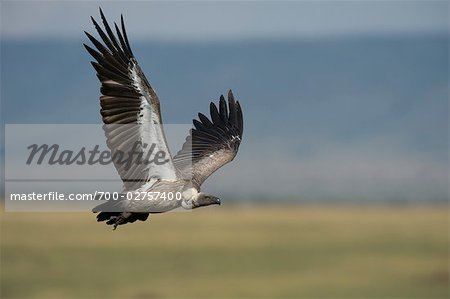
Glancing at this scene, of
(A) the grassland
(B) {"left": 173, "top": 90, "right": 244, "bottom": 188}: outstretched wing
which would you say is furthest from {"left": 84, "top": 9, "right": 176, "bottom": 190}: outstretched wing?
(A) the grassland

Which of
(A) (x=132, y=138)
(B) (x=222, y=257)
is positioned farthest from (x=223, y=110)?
(B) (x=222, y=257)

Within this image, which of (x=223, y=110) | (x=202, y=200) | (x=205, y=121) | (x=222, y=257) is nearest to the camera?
(x=202, y=200)

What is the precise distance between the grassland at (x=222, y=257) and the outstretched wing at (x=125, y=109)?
122ft

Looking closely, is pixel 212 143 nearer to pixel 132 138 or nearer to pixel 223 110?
pixel 223 110

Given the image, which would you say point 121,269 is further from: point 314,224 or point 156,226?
point 314,224

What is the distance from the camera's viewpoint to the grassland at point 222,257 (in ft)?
189

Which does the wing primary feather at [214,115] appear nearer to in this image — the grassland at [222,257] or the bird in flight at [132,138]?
the bird in flight at [132,138]

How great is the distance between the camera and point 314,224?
295 feet

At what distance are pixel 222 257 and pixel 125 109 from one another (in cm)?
5540

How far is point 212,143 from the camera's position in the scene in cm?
1994

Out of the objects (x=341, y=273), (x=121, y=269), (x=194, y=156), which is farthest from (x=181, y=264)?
(x=194, y=156)

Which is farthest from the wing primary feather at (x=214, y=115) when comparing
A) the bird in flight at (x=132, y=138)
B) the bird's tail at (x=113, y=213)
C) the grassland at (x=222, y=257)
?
the grassland at (x=222, y=257)

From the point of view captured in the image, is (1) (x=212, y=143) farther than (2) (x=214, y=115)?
No

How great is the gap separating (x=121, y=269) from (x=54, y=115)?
134950 mm
